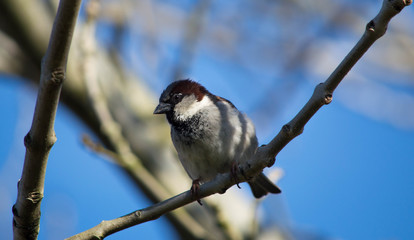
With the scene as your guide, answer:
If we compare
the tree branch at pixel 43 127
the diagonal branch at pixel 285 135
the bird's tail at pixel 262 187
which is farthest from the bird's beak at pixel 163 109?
the tree branch at pixel 43 127

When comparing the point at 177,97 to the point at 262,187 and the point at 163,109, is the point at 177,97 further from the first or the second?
the point at 262,187

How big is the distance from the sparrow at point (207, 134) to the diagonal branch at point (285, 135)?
0.86 meters

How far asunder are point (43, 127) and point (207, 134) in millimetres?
1652

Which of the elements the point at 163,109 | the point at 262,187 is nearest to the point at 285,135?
the point at 163,109

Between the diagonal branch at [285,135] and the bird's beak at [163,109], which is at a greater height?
the bird's beak at [163,109]

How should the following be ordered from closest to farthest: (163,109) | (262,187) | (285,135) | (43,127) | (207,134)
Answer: (43,127), (285,135), (207,134), (163,109), (262,187)

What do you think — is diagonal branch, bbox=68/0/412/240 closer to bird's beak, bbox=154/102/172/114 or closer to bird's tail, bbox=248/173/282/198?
bird's beak, bbox=154/102/172/114

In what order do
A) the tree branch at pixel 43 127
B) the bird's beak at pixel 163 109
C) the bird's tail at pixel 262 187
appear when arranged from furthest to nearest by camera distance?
the bird's tail at pixel 262 187 < the bird's beak at pixel 163 109 < the tree branch at pixel 43 127

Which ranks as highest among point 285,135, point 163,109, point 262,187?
point 163,109

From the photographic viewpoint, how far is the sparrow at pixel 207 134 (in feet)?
10.9

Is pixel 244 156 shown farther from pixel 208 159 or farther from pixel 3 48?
pixel 3 48

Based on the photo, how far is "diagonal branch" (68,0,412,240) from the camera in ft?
5.72

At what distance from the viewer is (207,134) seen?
3367 mm

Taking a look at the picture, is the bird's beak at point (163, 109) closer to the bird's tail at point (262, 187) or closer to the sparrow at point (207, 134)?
the sparrow at point (207, 134)
